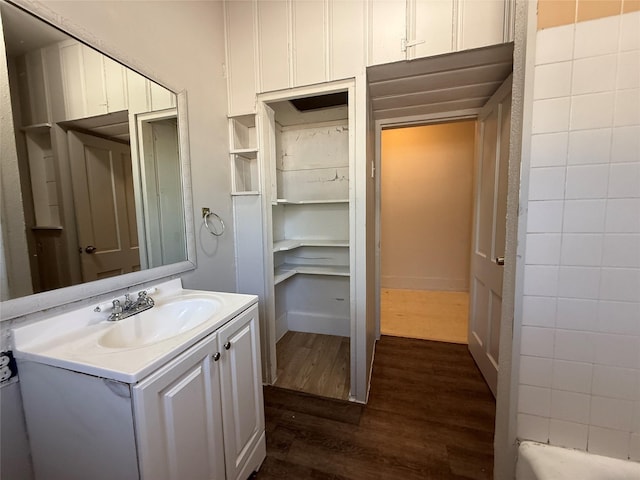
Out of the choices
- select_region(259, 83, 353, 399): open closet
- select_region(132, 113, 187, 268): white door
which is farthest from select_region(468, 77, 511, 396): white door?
select_region(132, 113, 187, 268): white door

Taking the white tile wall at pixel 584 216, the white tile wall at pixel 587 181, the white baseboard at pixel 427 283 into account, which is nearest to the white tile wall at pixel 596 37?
the white tile wall at pixel 587 181

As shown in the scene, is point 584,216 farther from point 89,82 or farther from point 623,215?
point 89,82

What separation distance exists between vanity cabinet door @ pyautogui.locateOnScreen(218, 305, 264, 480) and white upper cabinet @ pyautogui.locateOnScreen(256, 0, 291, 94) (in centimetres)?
143

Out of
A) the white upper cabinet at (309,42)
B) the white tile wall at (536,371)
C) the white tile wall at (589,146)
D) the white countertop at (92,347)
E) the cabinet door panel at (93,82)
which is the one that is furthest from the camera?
the white upper cabinet at (309,42)

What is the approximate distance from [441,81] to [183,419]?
2147mm

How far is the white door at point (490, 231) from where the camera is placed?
1.58 m

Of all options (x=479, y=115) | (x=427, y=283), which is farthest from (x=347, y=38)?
(x=427, y=283)

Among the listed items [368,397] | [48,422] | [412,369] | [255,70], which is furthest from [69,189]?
[412,369]

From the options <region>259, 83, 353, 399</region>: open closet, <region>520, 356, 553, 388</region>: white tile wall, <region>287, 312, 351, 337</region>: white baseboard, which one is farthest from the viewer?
<region>287, 312, 351, 337</region>: white baseboard

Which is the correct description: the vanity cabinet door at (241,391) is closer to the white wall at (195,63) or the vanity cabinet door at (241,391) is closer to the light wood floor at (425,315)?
the white wall at (195,63)

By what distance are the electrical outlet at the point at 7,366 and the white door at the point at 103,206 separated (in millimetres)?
305

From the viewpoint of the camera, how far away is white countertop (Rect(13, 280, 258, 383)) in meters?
0.68

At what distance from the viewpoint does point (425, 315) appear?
304 centimetres

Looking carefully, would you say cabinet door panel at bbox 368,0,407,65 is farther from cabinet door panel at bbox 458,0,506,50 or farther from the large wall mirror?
the large wall mirror
